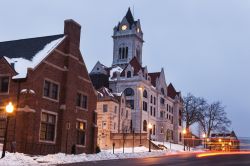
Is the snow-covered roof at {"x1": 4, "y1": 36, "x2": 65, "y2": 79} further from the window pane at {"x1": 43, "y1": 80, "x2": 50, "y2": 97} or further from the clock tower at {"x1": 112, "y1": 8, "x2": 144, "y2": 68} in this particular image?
the clock tower at {"x1": 112, "y1": 8, "x2": 144, "y2": 68}

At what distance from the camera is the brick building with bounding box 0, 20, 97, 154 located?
130ft

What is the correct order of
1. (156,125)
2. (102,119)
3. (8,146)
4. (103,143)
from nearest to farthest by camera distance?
(8,146)
(103,143)
(102,119)
(156,125)

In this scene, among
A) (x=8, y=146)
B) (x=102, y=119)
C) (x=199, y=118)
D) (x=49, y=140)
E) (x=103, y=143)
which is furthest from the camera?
(x=199, y=118)

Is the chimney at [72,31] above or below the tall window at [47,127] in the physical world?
above

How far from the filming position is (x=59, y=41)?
45.0m

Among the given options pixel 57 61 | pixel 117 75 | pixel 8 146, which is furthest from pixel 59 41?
pixel 117 75

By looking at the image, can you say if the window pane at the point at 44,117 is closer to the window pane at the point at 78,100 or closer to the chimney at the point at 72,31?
the window pane at the point at 78,100

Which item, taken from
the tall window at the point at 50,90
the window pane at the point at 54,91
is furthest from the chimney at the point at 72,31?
the tall window at the point at 50,90

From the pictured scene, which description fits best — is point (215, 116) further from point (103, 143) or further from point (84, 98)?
point (84, 98)

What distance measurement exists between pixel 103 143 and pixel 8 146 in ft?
122

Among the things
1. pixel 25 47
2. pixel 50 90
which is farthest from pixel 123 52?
pixel 50 90

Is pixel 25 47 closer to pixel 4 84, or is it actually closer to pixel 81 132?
pixel 4 84

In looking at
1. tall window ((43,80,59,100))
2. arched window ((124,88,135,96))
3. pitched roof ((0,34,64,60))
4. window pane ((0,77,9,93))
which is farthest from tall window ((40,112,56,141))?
arched window ((124,88,135,96))

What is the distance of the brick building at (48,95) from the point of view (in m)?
39.6
